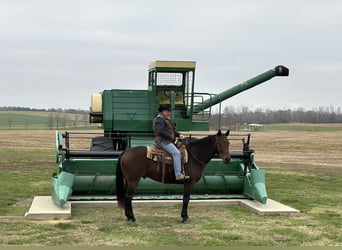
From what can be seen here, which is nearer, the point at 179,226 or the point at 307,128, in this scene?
the point at 179,226

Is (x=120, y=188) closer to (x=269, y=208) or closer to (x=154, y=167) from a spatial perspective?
(x=154, y=167)

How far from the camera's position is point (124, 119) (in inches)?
540

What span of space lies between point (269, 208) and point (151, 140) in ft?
13.3

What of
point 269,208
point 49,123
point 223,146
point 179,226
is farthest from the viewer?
point 49,123

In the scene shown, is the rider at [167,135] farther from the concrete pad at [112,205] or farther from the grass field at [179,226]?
the concrete pad at [112,205]

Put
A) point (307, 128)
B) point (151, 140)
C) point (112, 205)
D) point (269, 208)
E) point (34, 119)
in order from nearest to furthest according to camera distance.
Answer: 1. point (269, 208)
2. point (112, 205)
3. point (151, 140)
4. point (307, 128)
5. point (34, 119)

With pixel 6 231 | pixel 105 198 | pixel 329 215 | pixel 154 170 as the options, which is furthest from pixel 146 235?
pixel 329 215

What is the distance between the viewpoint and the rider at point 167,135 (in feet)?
30.5

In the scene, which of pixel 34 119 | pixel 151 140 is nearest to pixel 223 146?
pixel 151 140

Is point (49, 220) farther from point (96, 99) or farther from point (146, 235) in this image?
point (96, 99)

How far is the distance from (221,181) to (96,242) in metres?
5.05

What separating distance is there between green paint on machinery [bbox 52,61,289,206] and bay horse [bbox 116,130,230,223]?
Answer: 167 cm

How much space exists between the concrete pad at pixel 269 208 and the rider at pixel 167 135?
2.11 m

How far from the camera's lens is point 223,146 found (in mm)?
9633
